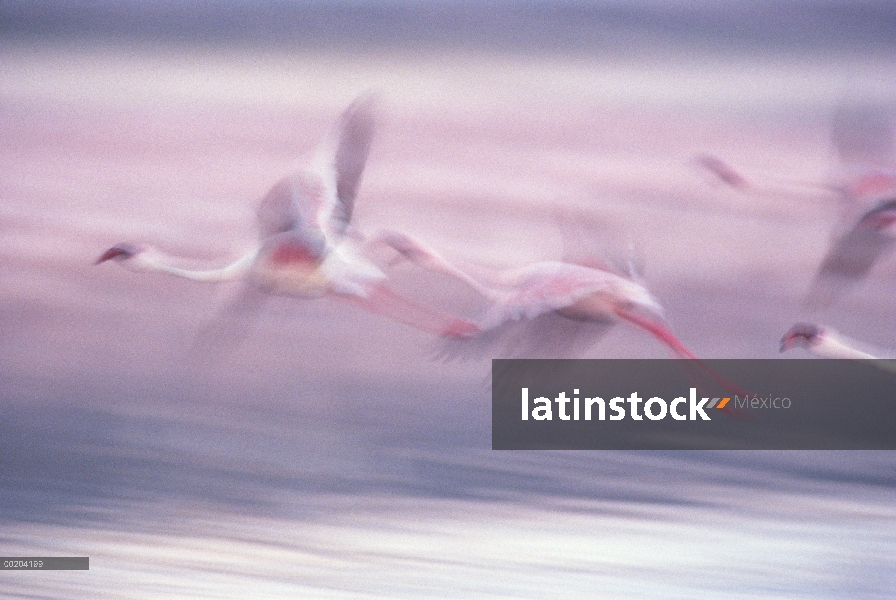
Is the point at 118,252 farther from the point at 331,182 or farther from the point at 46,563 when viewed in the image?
the point at 46,563

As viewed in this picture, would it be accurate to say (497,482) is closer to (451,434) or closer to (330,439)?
(451,434)

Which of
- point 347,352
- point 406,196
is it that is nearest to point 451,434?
point 347,352

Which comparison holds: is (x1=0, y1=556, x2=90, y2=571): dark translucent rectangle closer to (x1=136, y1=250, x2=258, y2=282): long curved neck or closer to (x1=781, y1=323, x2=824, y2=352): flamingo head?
(x1=136, y1=250, x2=258, y2=282): long curved neck

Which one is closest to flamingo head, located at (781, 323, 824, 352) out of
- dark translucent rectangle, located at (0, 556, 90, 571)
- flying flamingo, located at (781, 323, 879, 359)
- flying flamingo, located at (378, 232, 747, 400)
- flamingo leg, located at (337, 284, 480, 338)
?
flying flamingo, located at (781, 323, 879, 359)

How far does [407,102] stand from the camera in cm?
220

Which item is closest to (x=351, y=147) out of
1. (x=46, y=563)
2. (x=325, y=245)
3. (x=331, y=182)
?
(x=331, y=182)

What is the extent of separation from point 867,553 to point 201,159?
170cm

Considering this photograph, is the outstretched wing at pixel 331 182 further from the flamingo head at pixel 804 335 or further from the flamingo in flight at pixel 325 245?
the flamingo head at pixel 804 335

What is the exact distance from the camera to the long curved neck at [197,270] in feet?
7.27

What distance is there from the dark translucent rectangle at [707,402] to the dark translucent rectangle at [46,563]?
1019 millimetres

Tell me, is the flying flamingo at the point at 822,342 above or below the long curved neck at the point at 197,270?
below

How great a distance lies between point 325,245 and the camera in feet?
7.23

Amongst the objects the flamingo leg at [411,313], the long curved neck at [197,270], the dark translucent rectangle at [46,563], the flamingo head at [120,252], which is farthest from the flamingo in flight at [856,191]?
the dark translucent rectangle at [46,563]

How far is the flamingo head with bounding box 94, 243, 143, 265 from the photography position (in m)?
2.23
